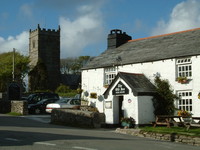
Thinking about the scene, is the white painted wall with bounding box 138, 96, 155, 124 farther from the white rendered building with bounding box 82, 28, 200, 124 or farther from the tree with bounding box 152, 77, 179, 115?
the tree with bounding box 152, 77, 179, 115

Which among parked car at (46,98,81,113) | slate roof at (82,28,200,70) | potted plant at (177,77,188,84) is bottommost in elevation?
parked car at (46,98,81,113)

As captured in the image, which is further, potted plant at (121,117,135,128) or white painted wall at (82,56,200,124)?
potted plant at (121,117,135,128)

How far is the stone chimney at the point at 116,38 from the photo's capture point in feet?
98.7

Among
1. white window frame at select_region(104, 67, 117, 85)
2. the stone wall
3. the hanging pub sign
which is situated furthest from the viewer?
the stone wall

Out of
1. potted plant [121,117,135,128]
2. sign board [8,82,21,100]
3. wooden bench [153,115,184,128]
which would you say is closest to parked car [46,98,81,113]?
sign board [8,82,21,100]

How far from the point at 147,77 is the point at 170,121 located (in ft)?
14.4

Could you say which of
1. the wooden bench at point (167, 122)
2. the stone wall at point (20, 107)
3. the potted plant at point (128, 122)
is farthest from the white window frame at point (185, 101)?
the stone wall at point (20, 107)

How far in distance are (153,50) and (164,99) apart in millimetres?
4210

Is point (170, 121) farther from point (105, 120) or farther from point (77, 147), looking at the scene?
point (77, 147)

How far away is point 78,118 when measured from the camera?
22312 mm

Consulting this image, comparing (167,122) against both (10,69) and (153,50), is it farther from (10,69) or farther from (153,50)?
(10,69)

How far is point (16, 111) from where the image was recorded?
98.8 ft

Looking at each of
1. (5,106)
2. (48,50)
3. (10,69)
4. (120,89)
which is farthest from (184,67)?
(48,50)

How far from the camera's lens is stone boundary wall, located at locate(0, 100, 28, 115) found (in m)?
29.0
